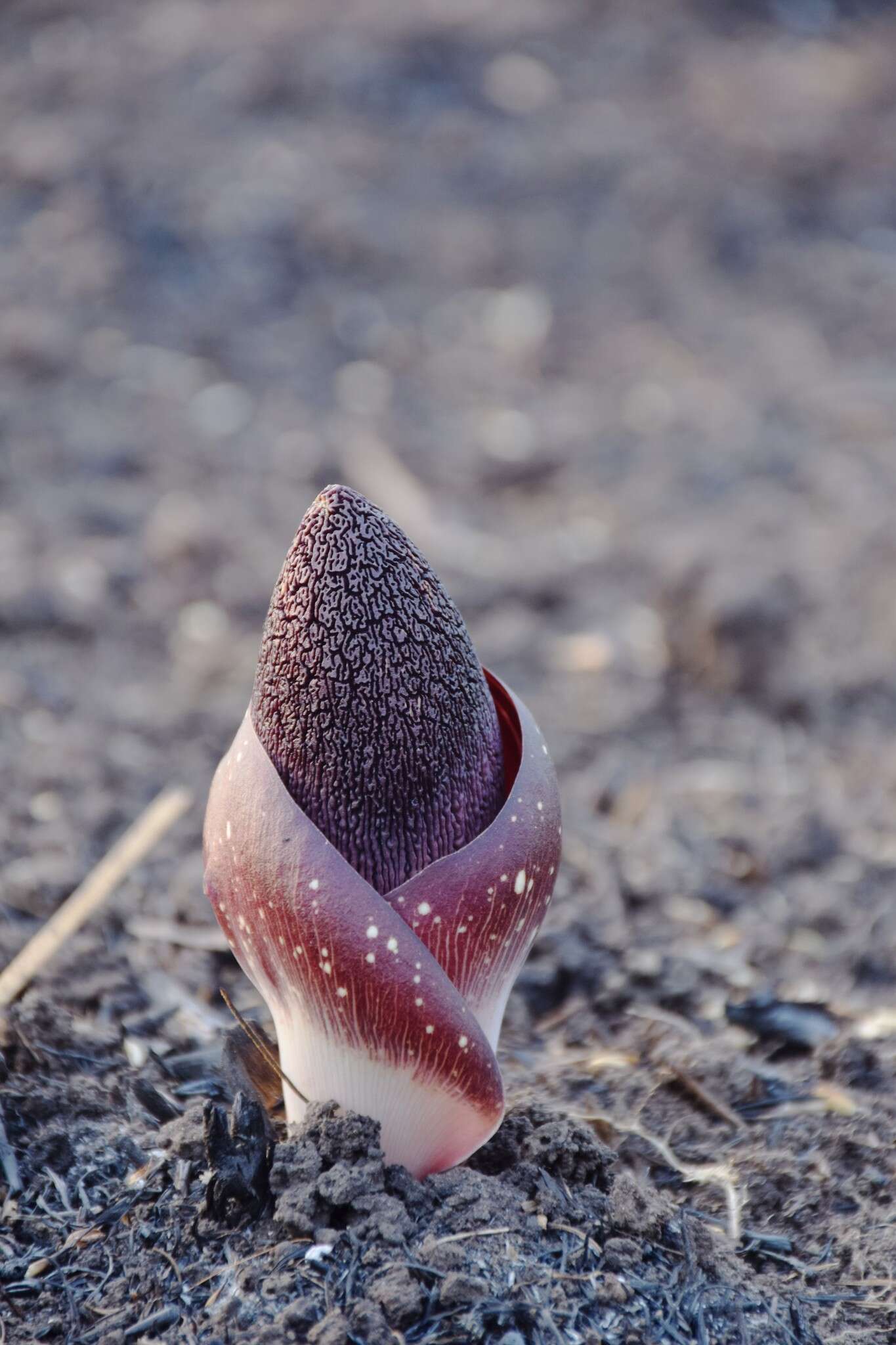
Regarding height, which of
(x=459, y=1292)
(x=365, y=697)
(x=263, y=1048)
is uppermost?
(x=365, y=697)

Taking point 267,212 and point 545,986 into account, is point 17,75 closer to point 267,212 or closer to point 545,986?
point 267,212

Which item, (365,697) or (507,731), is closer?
(365,697)

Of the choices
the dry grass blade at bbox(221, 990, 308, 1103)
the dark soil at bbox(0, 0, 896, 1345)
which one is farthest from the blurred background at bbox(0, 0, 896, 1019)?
the dry grass blade at bbox(221, 990, 308, 1103)

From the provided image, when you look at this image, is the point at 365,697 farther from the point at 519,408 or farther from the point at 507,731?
the point at 519,408

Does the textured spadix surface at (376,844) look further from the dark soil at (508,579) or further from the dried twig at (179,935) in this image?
the dried twig at (179,935)

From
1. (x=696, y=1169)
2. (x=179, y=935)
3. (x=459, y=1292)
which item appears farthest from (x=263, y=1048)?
(x=179, y=935)

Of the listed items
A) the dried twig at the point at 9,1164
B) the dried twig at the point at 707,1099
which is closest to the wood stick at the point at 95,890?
the dried twig at the point at 9,1164
